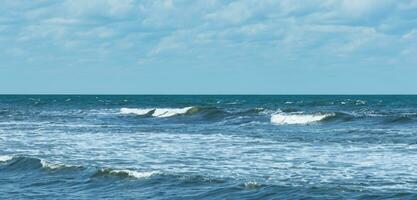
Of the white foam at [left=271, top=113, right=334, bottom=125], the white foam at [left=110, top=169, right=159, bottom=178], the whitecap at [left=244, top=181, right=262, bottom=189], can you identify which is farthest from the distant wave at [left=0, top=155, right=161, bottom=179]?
the white foam at [left=271, top=113, right=334, bottom=125]

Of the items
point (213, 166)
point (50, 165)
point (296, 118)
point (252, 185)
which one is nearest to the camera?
point (252, 185)

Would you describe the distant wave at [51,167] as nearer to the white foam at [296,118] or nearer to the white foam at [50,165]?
the white foam at [50,165]

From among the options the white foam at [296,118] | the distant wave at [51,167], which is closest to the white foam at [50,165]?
the distant wave at [51,167]

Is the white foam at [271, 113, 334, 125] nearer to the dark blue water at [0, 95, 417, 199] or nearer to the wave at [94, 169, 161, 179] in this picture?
the dark blue water at [0, 95, 417, 199]

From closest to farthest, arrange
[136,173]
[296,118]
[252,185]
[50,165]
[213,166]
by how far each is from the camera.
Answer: [252,185]
[136,173]
[213,166]
[50,165]
[296,118]

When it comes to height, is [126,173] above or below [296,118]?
below

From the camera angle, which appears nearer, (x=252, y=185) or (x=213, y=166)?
(x=252, y=185)

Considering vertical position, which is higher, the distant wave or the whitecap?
the whitecap

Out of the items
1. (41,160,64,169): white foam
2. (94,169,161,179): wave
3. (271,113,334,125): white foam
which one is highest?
(271,113,334,125): white foam

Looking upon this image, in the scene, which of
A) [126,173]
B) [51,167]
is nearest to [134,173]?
[126,173]

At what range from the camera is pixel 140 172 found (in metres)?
19.4

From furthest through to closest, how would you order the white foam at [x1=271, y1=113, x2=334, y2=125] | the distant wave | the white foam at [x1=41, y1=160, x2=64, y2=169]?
the white foam at [x1=271, y1=113, x2=334, y2=125] < the white foam at [x1=41, y1=160, x2=64, y2=169] < the distant wave

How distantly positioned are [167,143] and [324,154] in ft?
25.7

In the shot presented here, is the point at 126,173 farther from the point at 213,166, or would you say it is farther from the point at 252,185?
the point at 252,185
